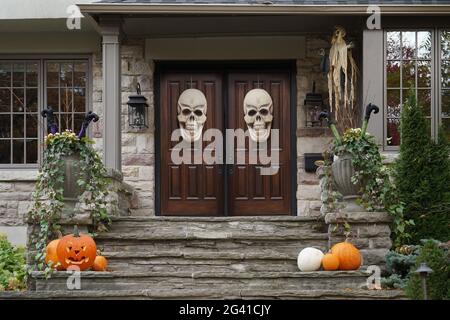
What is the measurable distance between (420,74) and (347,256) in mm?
3471

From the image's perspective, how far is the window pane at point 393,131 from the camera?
10.3 metres

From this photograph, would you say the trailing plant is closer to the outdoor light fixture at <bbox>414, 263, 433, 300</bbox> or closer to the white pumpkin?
the white pumpkin

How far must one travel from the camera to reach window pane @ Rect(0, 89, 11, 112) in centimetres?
1142

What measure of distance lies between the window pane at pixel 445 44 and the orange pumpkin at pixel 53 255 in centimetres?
531

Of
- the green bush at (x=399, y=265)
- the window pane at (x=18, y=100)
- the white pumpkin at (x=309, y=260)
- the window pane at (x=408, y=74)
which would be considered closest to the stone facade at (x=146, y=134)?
the window pane at (x=18, y=100)

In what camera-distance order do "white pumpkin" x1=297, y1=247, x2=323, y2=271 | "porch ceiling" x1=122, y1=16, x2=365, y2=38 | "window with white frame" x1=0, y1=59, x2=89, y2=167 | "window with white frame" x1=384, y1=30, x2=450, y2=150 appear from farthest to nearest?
"window with white frame" x1=0, y1=59, x2=89, y2=167, "porch ceiling" x1=122, y1=16, x2=365, y2=38, "window with white frame" x1=384, y1=30, x2=450, y2=150, "white pumpkin" x1=297, y1=247, x2=323, y2=271

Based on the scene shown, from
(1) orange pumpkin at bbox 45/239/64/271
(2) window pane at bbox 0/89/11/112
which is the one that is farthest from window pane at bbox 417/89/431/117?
(2) window pane at bbox 0/89/11/112

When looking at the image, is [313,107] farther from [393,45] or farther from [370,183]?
[370,183]

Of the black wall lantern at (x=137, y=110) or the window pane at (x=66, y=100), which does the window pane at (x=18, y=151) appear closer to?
the window pane at (x=66, y=100)

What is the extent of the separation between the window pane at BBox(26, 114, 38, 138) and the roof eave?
2.21 metres

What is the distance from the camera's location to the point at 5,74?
11453mm

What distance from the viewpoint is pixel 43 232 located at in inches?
319

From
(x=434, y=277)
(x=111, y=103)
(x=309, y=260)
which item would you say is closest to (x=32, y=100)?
(x=111, y=103)
